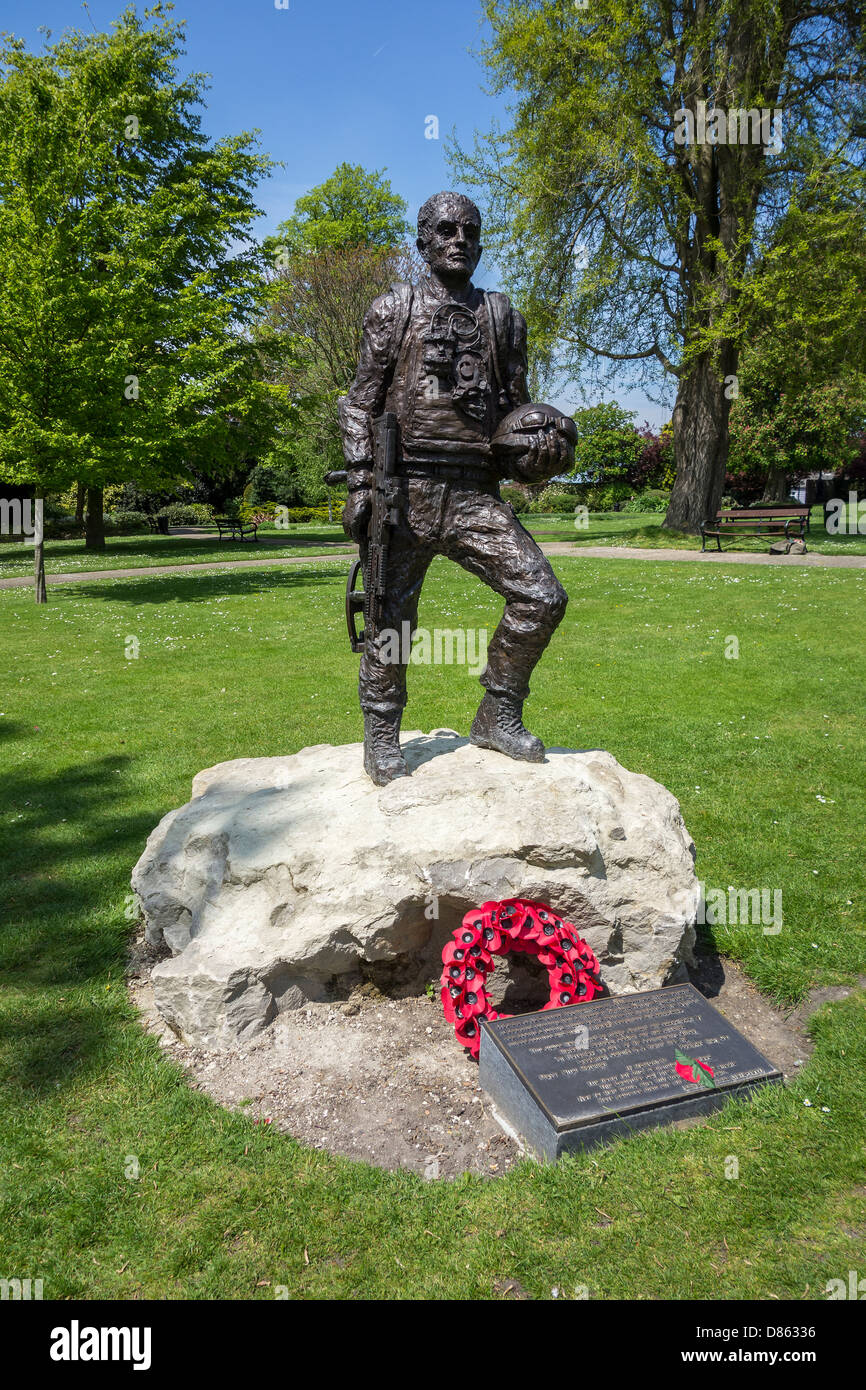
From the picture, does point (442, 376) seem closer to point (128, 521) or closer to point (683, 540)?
point (683, 540)

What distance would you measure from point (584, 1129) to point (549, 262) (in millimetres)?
21370

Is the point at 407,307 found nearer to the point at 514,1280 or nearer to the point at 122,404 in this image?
the point at 514,1280

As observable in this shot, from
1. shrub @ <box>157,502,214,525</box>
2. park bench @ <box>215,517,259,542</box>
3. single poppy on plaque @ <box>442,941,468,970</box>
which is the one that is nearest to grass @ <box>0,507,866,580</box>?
park bench @ <box>215,517,259,542</box>

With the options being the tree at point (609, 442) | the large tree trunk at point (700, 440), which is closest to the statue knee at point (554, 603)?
the large tree trunk at point (700, 440)

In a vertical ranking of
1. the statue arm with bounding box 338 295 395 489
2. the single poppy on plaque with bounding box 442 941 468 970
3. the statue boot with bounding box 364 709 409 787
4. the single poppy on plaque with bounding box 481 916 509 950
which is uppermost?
the statue arm with bounding box 338 295 395 489

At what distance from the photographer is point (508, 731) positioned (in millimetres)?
4637

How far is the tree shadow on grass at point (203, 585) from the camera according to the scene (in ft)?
51.9

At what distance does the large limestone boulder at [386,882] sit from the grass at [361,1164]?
45 centimetres

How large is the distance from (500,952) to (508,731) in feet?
4.31

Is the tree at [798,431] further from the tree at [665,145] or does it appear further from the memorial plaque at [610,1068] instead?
the memorial plaque at [610,1068]

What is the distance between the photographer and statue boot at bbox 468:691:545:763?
4.56m

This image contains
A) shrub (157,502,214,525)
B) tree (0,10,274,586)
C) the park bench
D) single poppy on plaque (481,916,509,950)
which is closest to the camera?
single poppy on plaque (481,916,509,950)

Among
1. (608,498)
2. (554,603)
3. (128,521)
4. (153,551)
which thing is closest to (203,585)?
(153,551)

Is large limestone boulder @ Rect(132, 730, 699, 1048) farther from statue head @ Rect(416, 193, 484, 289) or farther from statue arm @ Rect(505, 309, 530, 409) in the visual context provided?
statue head @ Rect(416, 193, 484, 289)
